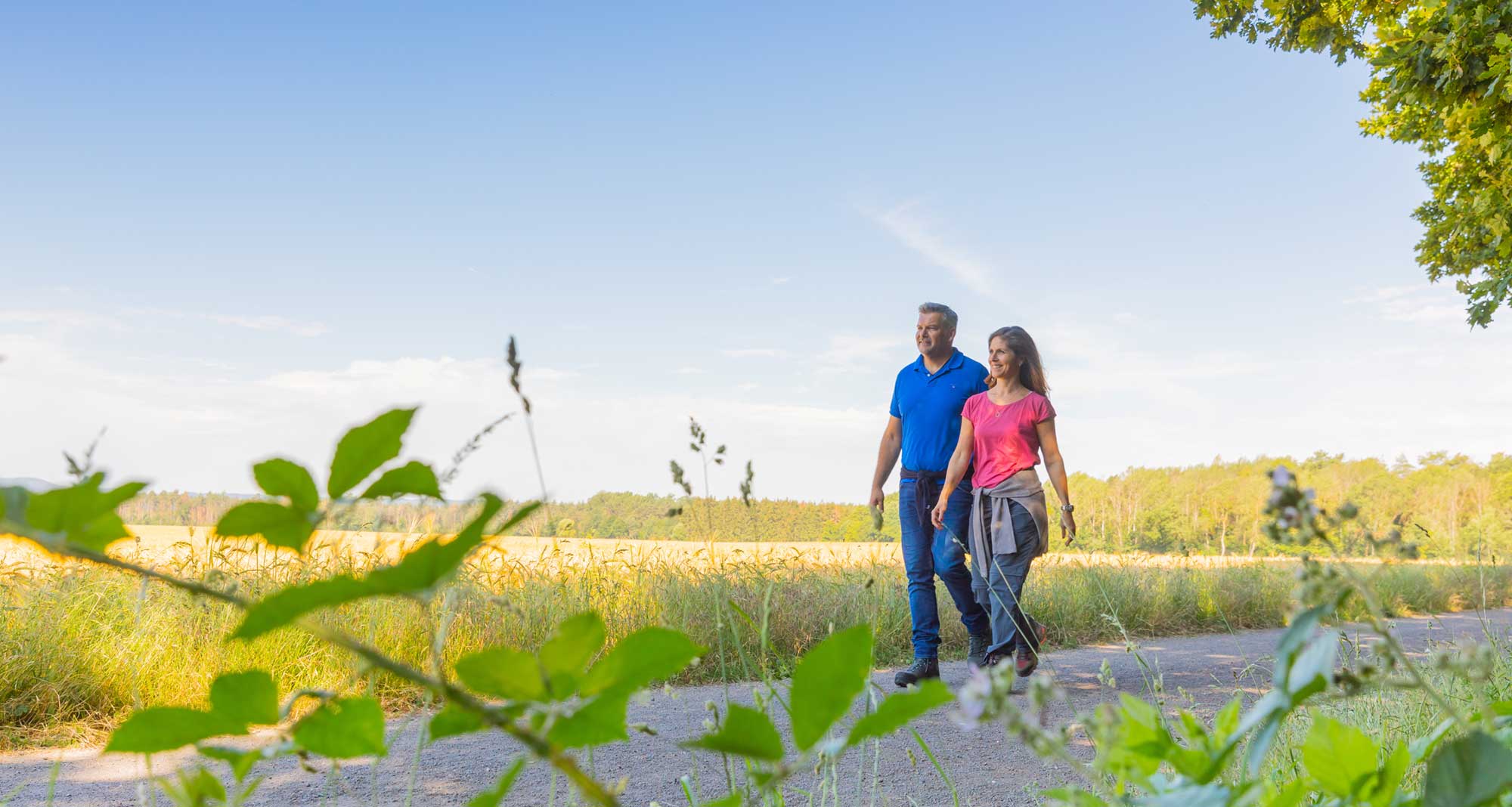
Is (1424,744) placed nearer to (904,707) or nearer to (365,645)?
(904,707)

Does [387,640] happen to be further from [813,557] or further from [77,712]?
[813,557]

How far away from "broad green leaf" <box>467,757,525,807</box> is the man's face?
544 centimetres

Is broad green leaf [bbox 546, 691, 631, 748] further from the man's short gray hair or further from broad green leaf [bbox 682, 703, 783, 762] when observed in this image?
the man's short gray hair

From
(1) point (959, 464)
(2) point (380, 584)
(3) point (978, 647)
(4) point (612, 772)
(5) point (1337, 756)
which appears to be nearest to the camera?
(2) point (380, 584)

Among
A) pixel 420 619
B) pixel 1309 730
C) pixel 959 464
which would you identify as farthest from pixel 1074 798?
pixel 420 619

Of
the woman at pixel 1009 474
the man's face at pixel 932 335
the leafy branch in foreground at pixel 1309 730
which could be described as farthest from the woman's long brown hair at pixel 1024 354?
the leafy branch in foreground at pixel 1309 730

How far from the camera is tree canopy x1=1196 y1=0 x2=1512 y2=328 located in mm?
5676

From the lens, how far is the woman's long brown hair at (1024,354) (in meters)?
5.32

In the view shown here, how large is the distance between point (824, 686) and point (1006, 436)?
4928mm

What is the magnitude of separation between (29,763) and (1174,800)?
16.9ft

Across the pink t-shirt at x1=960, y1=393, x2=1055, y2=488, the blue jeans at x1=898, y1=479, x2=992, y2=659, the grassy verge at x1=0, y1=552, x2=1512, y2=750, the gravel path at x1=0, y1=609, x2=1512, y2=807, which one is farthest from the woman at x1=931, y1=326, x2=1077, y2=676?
the gravel path at x1=0, y1=609, x2=1512, y2=807

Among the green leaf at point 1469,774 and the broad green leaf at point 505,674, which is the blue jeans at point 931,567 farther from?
the broad green leaf at point 505,674

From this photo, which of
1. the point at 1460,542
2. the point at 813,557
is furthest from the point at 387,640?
the point at 1460,542

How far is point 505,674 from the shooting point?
13.3 inches
